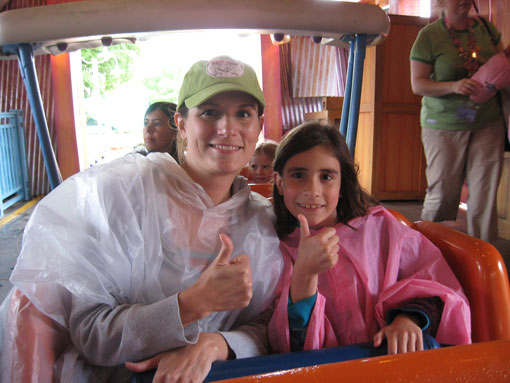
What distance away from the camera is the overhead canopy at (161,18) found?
1.04 m

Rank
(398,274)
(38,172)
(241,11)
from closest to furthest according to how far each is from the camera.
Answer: (398,274)
(241,11)
(38,172)

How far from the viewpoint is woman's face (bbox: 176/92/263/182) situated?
0.81 metres

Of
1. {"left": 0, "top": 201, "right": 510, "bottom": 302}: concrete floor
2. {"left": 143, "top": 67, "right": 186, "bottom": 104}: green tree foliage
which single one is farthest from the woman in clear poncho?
{"left": 143, "top": 67, "right": 186, "bottom": 104}: green tree foliage

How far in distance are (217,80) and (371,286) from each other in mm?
549

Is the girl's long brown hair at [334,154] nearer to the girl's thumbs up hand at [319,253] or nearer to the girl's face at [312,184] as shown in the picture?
the girl's face at [312,184]

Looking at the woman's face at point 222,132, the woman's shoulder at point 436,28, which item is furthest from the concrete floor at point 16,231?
the woman's face at point 222,132

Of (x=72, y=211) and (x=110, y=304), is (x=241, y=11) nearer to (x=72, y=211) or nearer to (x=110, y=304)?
(x=72, y=211)

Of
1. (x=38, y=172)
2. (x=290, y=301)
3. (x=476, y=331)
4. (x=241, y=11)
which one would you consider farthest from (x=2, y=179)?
(x=476, y=331)

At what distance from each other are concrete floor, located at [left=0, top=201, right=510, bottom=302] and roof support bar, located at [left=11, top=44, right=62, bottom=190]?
3.09 ft

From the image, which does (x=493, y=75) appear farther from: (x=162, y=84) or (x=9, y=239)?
(x=162, y=84)

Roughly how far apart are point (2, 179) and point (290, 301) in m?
3.87

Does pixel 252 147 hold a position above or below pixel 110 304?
above

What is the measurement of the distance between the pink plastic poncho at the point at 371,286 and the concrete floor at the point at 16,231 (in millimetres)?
1306

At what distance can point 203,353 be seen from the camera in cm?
65
